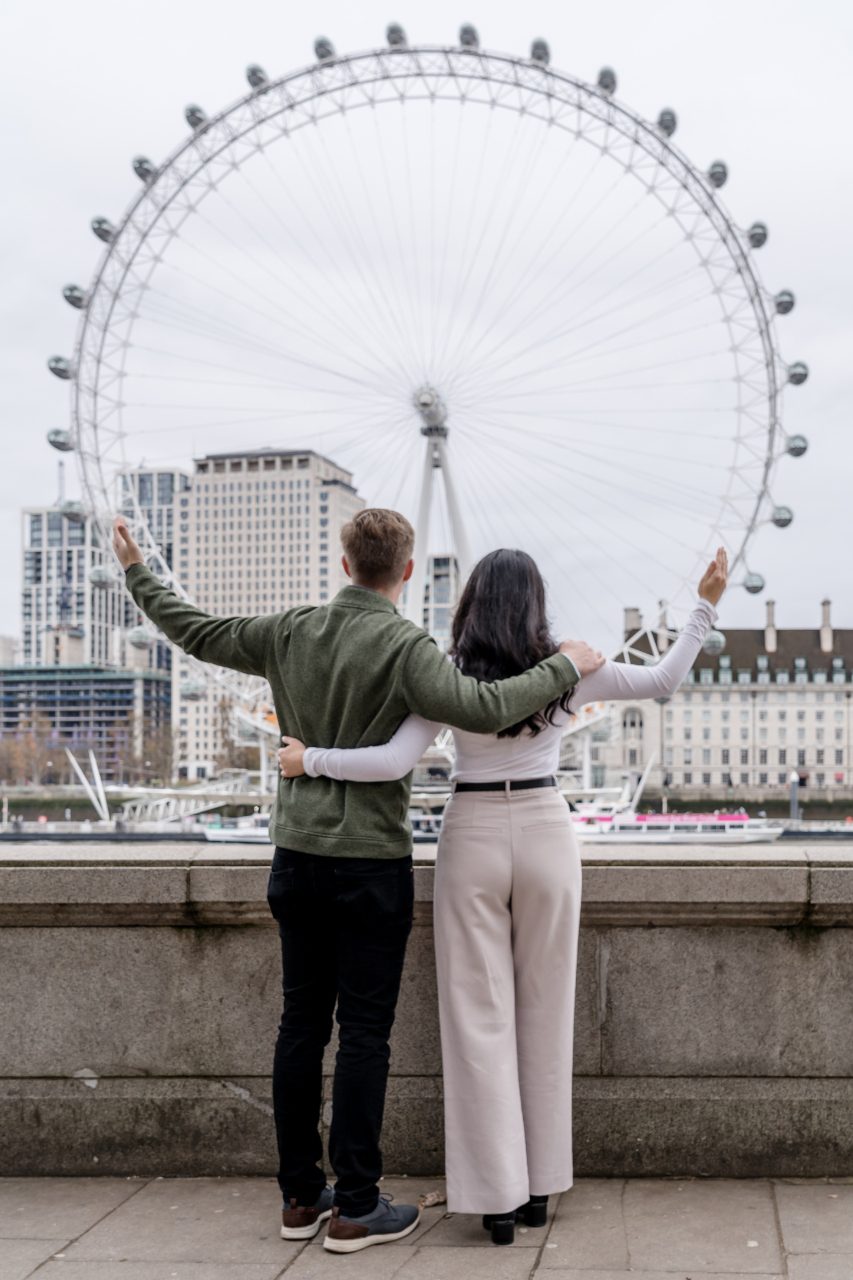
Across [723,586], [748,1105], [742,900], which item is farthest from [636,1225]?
[723,586]

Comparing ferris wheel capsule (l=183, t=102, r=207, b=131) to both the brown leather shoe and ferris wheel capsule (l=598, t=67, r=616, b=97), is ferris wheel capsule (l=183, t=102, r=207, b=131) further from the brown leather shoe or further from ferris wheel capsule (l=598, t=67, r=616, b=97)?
the brown leather shoe

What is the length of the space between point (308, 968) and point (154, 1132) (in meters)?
1.05

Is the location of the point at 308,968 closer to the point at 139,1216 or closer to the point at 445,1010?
the point at 445,1010

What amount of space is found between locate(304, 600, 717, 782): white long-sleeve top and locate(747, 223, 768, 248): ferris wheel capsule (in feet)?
101

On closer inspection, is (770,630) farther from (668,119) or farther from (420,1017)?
(420,1017)

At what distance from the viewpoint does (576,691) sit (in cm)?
423

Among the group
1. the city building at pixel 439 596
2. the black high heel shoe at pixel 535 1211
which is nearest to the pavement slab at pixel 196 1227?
the black high heel shoe at pixel 535 1211

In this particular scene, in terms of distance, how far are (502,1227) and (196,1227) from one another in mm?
910

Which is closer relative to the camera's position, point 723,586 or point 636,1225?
point 636,1225

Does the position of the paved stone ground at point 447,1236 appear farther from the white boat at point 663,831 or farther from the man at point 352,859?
the white boat at point 663,831

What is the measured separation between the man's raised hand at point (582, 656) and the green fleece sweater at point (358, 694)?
0.16 ft

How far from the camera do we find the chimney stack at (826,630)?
12169 centimetres

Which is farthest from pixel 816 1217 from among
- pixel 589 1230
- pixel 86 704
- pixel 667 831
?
pixel 86 704

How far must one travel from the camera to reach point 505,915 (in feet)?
13.8
